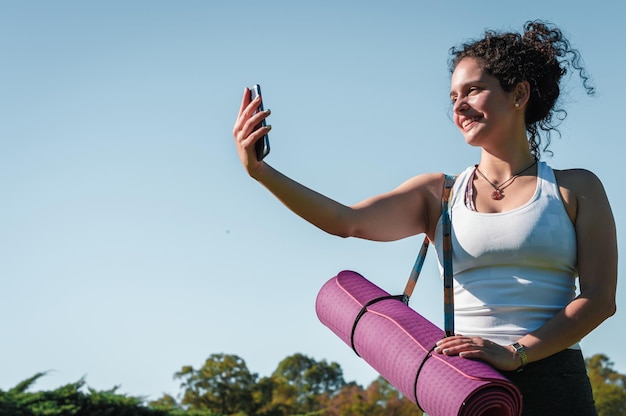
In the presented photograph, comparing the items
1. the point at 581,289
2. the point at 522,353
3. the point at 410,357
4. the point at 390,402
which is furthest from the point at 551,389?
the point at 390,402

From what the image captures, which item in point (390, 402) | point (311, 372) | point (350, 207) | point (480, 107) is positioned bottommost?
point (350, 207)

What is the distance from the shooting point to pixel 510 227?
105 inches

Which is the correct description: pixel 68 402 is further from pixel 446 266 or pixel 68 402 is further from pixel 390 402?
pixel 446 266

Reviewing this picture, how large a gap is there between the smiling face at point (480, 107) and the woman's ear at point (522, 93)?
27 mm

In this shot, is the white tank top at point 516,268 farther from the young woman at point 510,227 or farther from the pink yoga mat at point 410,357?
the pink yoga mat at point 410,357

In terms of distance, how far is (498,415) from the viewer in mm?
2424

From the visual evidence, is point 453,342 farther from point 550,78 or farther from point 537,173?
point 550,78

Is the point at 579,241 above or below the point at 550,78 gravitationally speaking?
below

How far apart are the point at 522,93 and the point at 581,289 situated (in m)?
0.69

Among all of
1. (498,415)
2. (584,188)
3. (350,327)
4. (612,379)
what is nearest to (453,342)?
(498,415)

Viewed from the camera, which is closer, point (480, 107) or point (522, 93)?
point (480, 107)

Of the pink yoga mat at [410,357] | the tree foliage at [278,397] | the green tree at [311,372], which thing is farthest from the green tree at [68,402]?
the green tree at [311,372]

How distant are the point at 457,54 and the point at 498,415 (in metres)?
1.26

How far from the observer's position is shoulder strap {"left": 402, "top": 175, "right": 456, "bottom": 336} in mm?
2633
